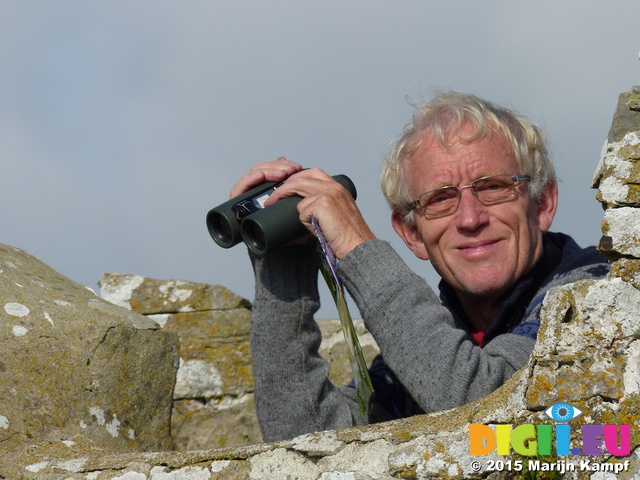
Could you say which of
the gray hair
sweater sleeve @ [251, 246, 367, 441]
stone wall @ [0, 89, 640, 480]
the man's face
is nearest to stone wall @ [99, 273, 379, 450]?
sweater sleeve @ [251, 246, 367, 441]

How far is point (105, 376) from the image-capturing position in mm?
3156

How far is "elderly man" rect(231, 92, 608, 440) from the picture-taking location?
3246 millimetres

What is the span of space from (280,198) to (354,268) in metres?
0.54

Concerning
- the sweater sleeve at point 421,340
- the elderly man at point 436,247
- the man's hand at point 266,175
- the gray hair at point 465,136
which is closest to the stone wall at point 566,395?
the sweater sleeve at point 421,340

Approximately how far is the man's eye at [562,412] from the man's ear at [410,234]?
5.10ft

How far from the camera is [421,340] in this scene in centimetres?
277

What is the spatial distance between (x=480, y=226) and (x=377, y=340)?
0.82 meters

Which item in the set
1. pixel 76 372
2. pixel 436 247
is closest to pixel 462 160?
pixel 436 247

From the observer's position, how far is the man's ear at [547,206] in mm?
3686

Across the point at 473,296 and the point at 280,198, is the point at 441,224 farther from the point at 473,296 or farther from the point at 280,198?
the point at 280,198

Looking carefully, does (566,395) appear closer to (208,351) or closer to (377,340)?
(377,340)

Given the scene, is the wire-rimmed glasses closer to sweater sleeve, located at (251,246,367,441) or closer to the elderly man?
the elderly man

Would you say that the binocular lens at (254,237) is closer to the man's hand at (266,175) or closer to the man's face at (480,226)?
the man's hand at (266,175)

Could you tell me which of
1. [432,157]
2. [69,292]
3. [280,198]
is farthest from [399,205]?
[69,292]
